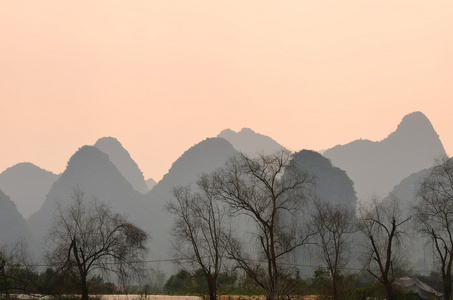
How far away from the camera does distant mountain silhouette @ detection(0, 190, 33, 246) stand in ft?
467

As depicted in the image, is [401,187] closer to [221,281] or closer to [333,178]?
[333,178]

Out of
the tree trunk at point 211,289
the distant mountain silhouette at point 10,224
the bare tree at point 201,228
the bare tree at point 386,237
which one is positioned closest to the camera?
the bare tree at point 386,237

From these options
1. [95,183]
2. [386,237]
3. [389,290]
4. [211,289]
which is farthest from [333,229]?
[95,183]

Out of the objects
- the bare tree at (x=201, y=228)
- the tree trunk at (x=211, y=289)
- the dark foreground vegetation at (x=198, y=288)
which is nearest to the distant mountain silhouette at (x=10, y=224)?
the dark foreground vegetation at (x=198, y=288)

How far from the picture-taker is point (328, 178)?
12212 centimetres

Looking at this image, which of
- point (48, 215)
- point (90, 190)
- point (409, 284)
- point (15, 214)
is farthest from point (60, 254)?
point (90, 190)

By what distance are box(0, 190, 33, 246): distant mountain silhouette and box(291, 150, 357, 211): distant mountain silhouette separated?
248 feet

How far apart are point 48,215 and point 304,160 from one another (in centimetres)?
8653

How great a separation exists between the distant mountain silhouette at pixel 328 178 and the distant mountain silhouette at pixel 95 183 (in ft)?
234

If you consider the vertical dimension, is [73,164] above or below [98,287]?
above

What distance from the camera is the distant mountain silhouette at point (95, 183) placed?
180m

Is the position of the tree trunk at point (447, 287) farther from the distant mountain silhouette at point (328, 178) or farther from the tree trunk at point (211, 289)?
the distant mountain silhouette at point (328, 178)

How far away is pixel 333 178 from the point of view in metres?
122

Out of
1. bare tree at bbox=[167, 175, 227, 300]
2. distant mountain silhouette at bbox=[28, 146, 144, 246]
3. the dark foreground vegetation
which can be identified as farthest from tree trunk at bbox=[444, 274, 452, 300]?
distant mountain silhouette at bbox=[28, 146, 144, 246]
